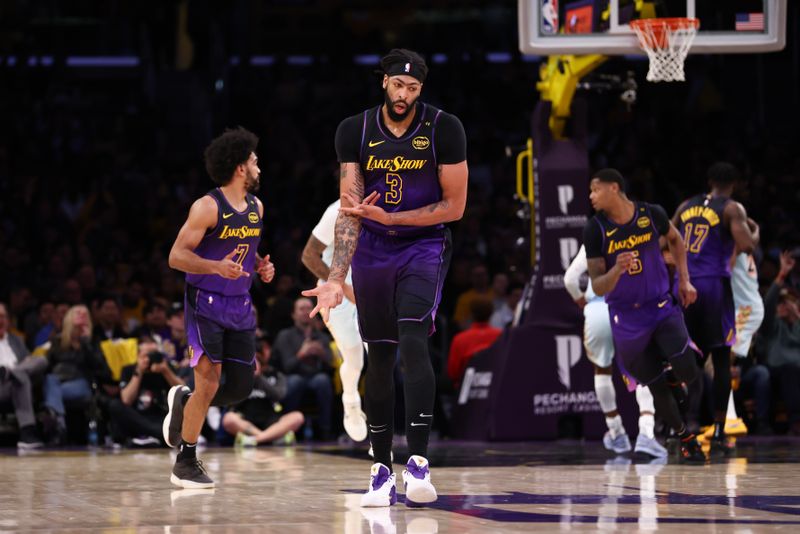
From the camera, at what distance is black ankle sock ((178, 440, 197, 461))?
830 centimetres

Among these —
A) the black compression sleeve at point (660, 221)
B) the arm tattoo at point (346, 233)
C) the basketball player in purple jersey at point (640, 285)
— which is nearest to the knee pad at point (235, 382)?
Result: the arm tattoo at point (346, 233)

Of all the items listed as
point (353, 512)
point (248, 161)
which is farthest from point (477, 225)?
point (353, 512)

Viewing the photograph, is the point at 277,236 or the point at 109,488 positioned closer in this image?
the point at 109,488

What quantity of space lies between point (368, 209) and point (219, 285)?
1.71 meters

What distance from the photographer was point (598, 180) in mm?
9734

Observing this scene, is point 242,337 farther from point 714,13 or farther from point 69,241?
point 69,241

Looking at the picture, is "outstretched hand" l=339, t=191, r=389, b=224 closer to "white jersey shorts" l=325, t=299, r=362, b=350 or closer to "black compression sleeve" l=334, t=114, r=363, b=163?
"black compression sleeve" l=334, t=114, r=363, b=163

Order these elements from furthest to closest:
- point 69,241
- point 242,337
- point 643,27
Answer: point 69,241 < point 643,27 < point 242,337

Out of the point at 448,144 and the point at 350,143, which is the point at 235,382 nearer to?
the point at 350,143

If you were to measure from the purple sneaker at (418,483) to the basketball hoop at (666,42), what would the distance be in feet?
18.1

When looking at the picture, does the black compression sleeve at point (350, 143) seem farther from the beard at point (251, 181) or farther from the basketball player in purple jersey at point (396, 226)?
the beard at point (251, 181)

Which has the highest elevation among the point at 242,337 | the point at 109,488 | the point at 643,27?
the point at 643,27

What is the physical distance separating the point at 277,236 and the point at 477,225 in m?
2.74

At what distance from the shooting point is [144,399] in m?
13.4
